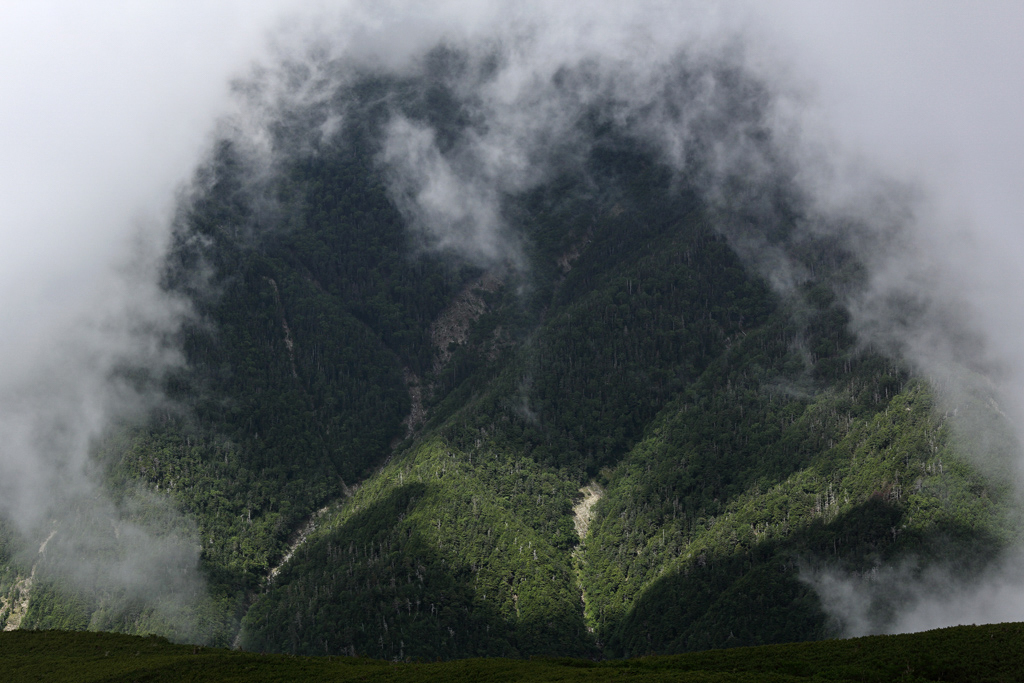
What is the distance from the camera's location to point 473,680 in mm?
194250

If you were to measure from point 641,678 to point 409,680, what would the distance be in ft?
157

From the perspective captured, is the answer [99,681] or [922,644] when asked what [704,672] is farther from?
[99,681]

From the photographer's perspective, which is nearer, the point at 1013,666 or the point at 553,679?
the point at 1013,666

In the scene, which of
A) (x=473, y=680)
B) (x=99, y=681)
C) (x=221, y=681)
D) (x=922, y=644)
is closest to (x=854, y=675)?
(x=922, y=644)

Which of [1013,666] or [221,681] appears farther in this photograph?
[221,681]

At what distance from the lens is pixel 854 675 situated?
182 metres

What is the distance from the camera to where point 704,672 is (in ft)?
616

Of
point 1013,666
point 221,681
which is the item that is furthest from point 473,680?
point 1013,666

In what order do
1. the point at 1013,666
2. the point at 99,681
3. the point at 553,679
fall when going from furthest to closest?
the point at 99,681 → the point at 553,679 → the point at 1013,666

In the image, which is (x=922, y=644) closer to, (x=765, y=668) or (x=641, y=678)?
(x=765, y=668)

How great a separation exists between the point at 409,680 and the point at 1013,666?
113 metres

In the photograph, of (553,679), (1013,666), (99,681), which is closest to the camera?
(1013,666)

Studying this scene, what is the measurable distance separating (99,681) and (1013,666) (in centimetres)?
17574

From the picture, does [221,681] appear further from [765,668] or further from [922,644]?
[922,644]
